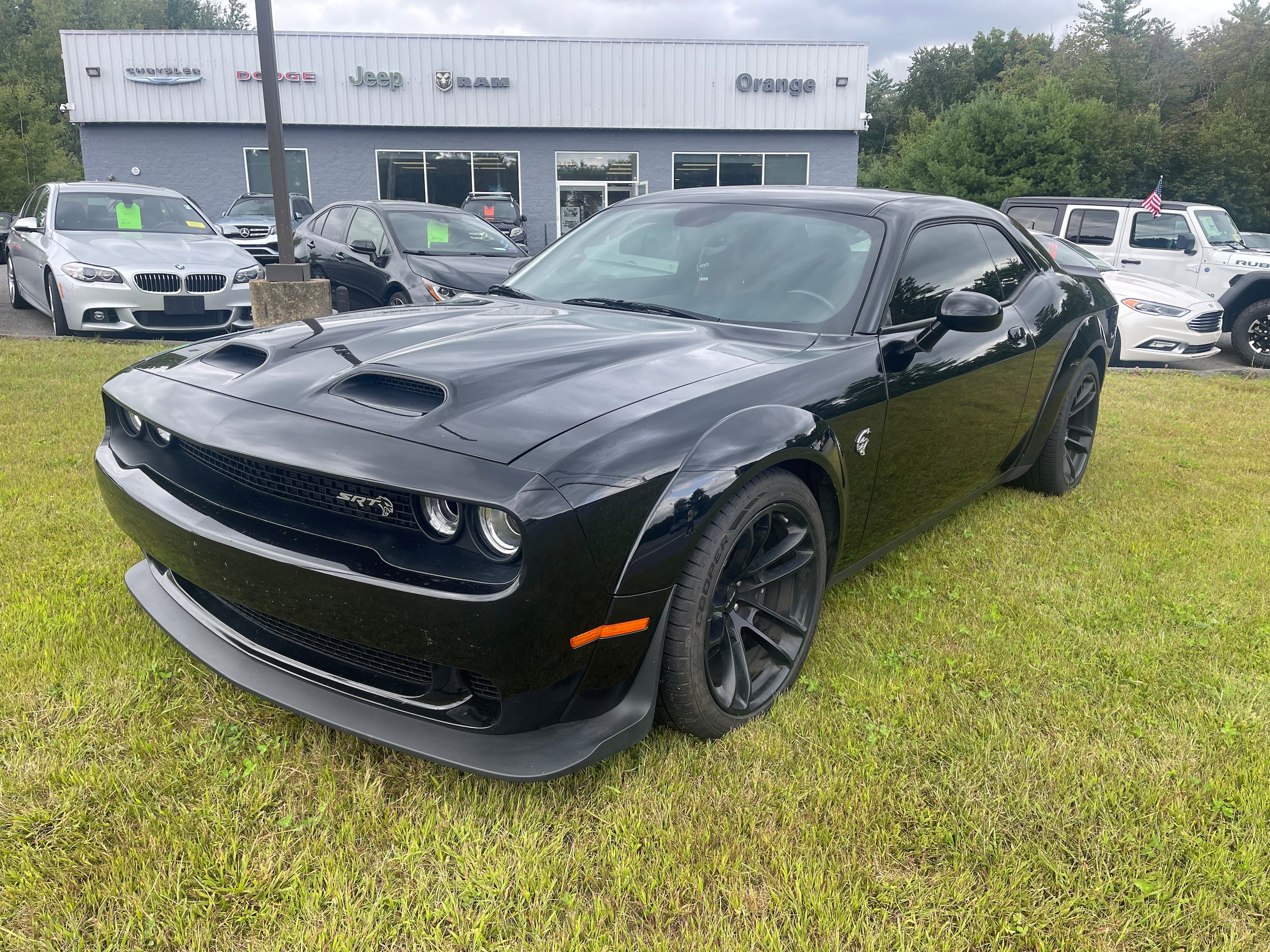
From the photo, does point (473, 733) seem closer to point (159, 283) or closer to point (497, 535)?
point (497, 535)

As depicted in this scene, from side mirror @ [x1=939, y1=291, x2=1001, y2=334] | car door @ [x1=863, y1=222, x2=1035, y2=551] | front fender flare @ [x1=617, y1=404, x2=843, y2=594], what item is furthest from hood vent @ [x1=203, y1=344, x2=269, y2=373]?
side mirror @ [x1=939, y1=291, x2=1001, y2=334]

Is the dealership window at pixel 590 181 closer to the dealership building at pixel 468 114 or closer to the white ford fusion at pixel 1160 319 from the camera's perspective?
the dealership building at pixel 468 114

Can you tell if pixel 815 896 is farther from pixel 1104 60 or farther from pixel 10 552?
pixel 1104 60

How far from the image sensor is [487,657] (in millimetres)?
1835

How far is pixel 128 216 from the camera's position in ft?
29.7

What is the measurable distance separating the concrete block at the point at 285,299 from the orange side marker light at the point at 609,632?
622 cm

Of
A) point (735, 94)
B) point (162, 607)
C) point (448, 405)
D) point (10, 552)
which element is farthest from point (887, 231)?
→ point (735, 94)

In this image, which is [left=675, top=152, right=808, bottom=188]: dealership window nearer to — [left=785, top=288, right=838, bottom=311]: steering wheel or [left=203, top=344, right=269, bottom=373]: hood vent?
[left=785, top=288, right=838, bottom=311]: steering wheel

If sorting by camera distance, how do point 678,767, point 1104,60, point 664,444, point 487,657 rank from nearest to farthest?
point 487,657, point 664,444, point 678,767, point 1104,60

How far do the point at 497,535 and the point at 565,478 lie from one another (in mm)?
203

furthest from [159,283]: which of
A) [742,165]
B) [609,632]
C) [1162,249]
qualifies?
[742,165]

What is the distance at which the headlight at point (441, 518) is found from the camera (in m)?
1.91

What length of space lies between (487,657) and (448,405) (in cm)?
60

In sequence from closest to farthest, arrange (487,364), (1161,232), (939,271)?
(487,364) < (939,271) < (1161,232)
